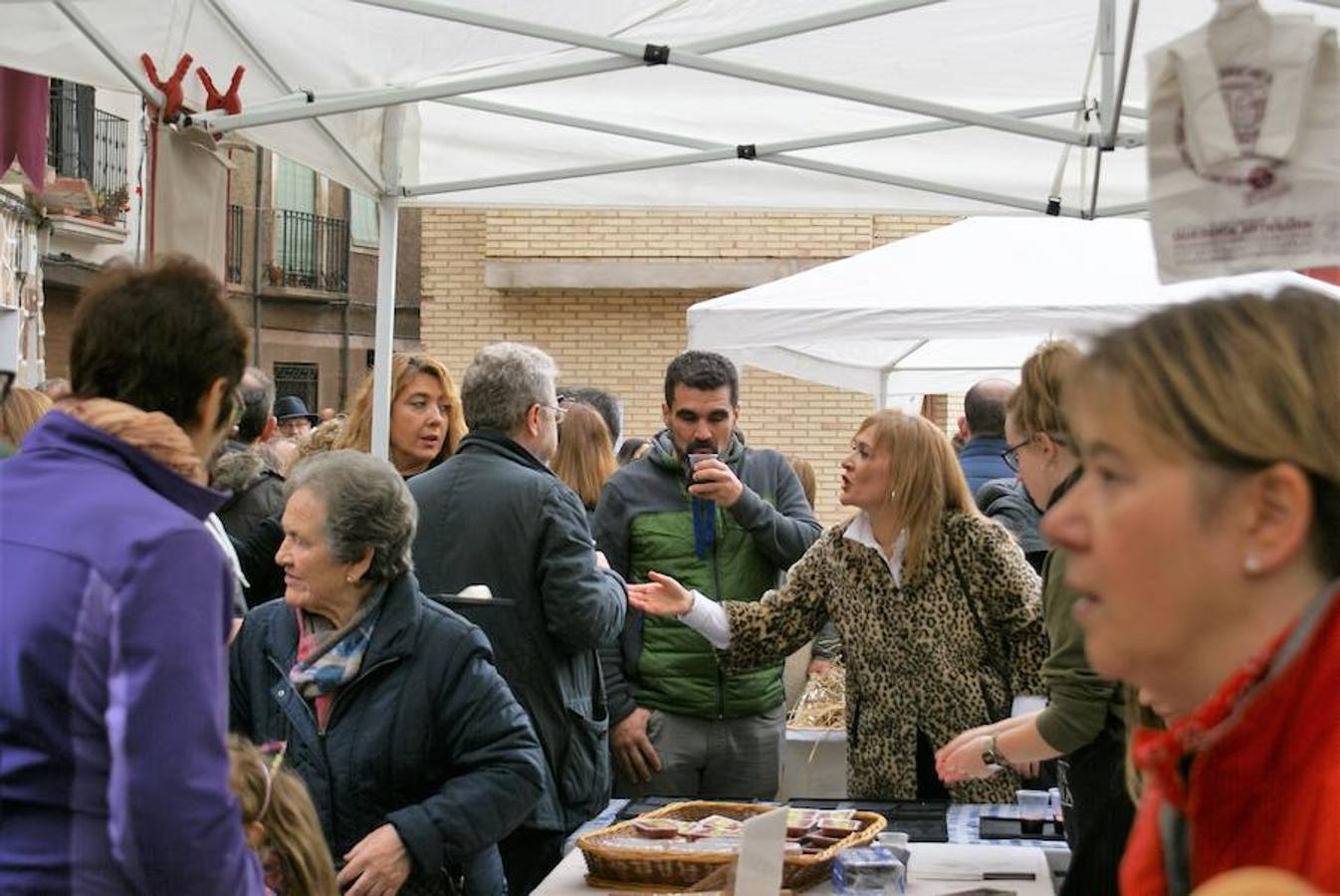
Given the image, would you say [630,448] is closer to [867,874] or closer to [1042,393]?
[1042,393]

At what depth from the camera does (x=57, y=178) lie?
21.6m

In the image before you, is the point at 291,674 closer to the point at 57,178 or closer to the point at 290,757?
the point at 290,757

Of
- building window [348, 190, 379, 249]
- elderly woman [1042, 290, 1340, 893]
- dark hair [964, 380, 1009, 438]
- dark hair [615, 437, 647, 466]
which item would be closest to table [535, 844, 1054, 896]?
elderly woman [1042, 290, 1340, 893]

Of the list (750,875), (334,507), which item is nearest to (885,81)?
(334,507)

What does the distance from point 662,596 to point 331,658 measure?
1.32 m

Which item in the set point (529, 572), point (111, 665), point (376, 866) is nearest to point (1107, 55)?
point (529, 572)

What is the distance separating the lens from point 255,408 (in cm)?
589

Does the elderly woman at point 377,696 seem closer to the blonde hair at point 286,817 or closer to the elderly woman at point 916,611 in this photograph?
the blonde hair at point 286,817

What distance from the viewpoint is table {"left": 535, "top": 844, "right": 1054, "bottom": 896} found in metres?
3.77

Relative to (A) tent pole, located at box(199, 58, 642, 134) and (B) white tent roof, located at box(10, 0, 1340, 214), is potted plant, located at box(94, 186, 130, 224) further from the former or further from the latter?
(A) tent pole, located at box(199, 58, 642, 134)

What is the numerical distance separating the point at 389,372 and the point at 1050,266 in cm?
290

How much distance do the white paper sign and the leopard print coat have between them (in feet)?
5.74

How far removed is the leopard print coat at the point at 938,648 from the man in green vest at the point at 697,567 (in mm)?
751

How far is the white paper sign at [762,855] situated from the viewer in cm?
305
